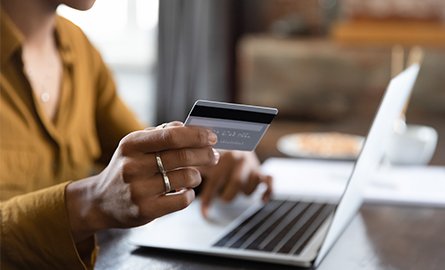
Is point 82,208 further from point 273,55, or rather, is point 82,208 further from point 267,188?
point 273,55

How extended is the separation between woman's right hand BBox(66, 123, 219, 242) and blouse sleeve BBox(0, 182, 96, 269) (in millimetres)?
47

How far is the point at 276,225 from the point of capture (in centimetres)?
122

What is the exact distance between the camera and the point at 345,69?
4.16 m

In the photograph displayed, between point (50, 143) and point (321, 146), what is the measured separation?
71cm

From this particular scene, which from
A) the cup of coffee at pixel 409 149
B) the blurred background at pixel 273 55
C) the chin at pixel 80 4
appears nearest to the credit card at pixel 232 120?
the chin at pixel 80 4

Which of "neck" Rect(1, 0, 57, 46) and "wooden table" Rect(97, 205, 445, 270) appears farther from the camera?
"neck" Rect(1, 0, 57, 46)

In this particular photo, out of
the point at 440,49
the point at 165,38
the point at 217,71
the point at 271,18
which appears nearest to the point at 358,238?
the point at 165,38

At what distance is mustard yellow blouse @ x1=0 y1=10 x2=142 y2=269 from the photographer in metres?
0.95

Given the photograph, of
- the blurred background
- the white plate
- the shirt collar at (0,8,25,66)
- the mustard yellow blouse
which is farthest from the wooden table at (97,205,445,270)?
the blurred background

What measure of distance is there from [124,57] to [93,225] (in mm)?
3669

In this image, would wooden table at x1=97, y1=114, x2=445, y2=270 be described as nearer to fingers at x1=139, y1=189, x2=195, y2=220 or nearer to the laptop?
the laptop

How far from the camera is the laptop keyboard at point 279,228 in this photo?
1.10 meters

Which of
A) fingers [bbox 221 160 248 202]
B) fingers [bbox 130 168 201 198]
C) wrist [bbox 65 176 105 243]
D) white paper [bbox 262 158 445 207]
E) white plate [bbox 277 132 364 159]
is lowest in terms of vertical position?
white plate [bbox 277 132 364 159]

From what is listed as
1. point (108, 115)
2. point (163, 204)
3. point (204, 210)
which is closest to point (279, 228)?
point (204, 210)
